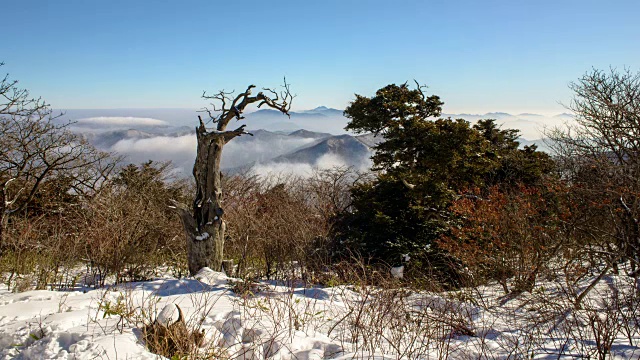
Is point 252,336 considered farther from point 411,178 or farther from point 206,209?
point 411,178

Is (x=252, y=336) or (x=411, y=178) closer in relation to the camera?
(x=252, y=336)

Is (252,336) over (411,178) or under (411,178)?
under

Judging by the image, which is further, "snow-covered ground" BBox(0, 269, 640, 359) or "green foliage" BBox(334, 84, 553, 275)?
"green foliage" BBox(334, 84, 553, 275)

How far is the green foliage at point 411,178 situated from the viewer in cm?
968

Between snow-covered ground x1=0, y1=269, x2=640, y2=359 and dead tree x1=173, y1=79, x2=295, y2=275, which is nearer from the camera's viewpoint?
snow-covered ground x1=0, y1=269, x2=640, y2=359

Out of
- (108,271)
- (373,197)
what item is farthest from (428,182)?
(108,271)

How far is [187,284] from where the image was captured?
6.48 metres

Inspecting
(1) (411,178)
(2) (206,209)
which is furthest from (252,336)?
(1) (411,178)

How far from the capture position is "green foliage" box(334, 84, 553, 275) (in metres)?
9.68

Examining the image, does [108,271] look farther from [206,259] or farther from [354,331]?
[354,331]

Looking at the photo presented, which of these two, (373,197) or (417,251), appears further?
(373,197)

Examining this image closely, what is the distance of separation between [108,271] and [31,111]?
16.5 feet

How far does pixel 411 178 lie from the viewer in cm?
1072

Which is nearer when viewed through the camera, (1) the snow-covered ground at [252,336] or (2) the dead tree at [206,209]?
(1) the snow-covered ground at [252,336]
